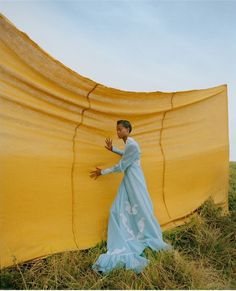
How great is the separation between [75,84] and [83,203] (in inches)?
50.3

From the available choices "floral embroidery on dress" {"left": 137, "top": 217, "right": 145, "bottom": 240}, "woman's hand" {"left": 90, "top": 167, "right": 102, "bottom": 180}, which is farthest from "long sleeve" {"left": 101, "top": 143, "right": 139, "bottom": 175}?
"floral embroidery on dress" {"left": 137, "top": 217, "right": 145, "bottom": 240}

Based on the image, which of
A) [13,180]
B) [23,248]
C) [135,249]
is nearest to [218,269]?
[135,249]

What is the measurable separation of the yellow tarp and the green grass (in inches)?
6.8

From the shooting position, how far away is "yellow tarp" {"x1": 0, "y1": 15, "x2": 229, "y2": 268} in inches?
157

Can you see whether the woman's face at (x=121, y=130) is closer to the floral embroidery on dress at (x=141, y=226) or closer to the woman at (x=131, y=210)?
the woman at (x=131, y=210)

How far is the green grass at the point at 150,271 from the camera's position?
3.71 m

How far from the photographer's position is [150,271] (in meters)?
3.90

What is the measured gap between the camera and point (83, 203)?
4.59 meters

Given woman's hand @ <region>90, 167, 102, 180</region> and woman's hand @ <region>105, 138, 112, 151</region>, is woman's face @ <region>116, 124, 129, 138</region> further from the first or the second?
woman's hand @ <region>90, 167, 102, 180</region>


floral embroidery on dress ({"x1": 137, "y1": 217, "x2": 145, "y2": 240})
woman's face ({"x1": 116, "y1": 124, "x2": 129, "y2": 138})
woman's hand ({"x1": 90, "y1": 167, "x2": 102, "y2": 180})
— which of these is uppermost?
woman's face ({"x1": 116, "y1": 124, "x2": 129, "y2": 138})

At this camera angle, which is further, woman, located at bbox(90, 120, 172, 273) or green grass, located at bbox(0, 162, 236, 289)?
woman, located at bbox(90, 120, 172, 273)

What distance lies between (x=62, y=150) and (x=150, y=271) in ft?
4.93

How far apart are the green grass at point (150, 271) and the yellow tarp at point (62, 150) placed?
173 mm

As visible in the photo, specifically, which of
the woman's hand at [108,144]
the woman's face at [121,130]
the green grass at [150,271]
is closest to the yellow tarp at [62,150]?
the woman's hand at [108,144]
